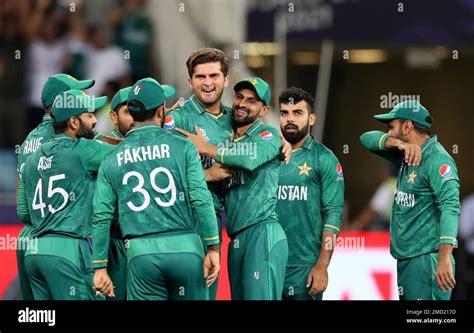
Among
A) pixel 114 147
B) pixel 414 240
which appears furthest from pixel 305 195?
pixel 114 147

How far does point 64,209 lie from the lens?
8.61 m

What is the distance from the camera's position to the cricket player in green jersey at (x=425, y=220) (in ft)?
28.6

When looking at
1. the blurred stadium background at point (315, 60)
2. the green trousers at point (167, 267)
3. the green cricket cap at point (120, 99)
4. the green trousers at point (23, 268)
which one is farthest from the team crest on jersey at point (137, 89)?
the blurred stadium background at point (315, 60)

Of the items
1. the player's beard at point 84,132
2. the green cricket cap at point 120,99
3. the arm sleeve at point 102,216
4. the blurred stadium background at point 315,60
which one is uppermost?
the blurred stadium background at point 315,60

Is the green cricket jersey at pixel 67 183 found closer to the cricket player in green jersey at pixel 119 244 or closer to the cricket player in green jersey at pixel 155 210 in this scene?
the cricket player in green jersey at pixel 119 244

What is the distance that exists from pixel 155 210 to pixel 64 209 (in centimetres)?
82

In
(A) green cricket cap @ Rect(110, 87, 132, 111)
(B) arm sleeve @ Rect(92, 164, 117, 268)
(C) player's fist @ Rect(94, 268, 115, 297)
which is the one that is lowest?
(C) player's fist @ Rect(94, 268, 115, 297)

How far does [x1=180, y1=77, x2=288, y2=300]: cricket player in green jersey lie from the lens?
868cm

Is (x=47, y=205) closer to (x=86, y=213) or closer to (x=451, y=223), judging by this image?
(x=86, y=213)

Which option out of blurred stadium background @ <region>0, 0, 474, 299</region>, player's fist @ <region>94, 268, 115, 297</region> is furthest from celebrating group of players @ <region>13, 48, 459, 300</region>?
blurred stadium background @ <region>0, 0, 474, 299</region>

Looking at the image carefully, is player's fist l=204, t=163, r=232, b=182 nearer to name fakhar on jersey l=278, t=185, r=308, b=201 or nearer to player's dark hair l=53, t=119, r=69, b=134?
name fakhar on jersey l=278, t=185, r=308, b=201

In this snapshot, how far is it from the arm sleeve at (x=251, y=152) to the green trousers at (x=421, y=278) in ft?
3.88

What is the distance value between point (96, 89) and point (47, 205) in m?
2.58

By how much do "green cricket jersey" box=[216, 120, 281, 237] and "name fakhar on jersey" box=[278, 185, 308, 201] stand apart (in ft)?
1.12
